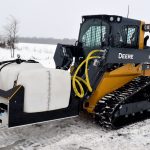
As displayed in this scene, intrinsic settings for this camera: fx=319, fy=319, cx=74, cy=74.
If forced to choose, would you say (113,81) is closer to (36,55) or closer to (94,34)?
(94,34)

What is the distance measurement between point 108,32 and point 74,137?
2462 mm

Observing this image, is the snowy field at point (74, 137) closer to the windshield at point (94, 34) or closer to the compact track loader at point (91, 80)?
the compact track loader at point (91, 80)

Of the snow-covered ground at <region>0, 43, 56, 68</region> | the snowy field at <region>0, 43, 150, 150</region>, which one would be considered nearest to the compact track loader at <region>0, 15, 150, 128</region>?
the snowy field at <region>0, 43, 150, 150</region>

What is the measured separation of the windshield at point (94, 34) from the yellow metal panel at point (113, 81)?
0.74m

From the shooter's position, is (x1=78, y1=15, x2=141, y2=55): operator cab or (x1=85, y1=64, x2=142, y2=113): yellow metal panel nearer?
(x1=85, y1=64, x2=142, y2=113): yellow metal panel

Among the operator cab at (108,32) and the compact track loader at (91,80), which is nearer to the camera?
the compact track loader at (91,80)

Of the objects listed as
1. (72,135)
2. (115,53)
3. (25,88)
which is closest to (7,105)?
(25,88)

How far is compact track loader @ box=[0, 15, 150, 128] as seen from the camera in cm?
548

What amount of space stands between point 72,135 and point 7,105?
158 centimetres

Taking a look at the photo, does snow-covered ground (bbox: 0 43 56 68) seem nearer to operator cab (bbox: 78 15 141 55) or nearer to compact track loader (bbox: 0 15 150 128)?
operator cab (bbox: 78 15 141 55)

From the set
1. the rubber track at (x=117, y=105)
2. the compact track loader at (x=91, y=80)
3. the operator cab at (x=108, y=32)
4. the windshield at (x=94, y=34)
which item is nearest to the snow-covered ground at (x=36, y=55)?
the windshield at (x=94, y=34)

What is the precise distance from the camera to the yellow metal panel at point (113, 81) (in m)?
6.88

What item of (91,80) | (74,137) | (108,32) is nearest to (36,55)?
(108,32)

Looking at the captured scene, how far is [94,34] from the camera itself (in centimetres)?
754
